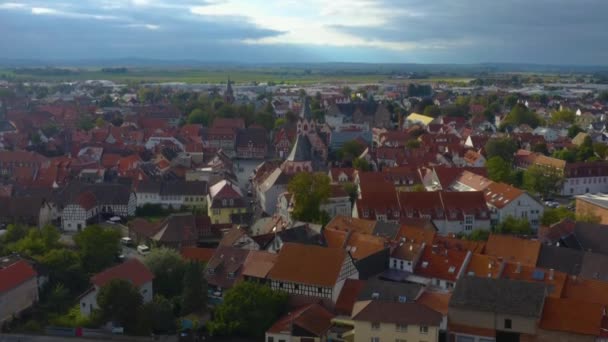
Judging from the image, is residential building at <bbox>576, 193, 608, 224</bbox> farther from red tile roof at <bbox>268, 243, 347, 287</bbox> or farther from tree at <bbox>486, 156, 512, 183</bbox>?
red tile roof at <bbox>268, 243, 347, 287</bbox>

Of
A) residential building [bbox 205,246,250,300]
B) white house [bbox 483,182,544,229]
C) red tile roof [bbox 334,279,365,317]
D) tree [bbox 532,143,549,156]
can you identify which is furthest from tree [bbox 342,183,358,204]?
tree [bbox 532,143,549,156]

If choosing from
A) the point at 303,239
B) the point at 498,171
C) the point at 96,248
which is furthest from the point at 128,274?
the point at 498,171

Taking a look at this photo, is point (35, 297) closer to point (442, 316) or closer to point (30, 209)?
point (30, 209)

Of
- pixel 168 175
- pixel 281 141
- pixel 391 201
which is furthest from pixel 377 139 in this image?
pixel 391 201

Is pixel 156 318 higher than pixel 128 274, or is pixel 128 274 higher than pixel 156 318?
pixel 128 274

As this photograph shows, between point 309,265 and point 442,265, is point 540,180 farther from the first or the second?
point 309,265

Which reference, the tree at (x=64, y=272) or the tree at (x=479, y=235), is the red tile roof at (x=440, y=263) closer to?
the tree at (x=479, y=235)
